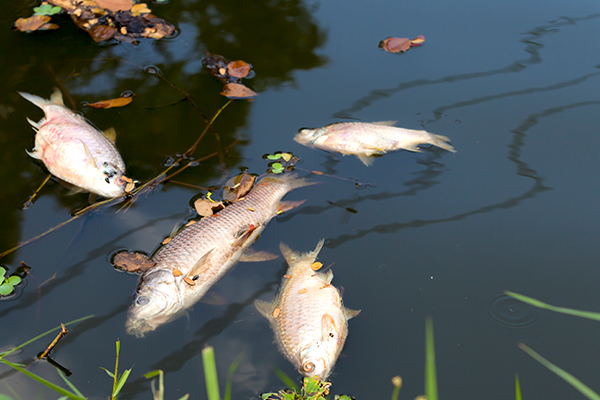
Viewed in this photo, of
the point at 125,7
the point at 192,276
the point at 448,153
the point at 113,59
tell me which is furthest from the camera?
the point at 125,7

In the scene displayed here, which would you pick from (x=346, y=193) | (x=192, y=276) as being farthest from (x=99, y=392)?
(x=346, y=193)

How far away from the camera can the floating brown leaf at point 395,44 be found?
458cm

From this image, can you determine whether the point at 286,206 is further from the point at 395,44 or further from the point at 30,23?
the point at 30,23

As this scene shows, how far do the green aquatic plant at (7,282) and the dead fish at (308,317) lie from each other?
5.28 ft

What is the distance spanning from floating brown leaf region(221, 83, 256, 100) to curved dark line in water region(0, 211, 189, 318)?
141 centimetres

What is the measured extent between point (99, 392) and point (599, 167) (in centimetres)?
413

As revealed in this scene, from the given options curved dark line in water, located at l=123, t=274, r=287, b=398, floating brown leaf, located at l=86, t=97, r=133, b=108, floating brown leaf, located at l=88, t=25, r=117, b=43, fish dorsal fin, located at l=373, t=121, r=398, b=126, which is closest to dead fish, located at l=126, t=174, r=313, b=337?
curved dark line in water, located at l=123, t=274, r=287, b=398

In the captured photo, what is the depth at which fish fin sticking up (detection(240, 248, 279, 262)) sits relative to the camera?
9.89 feet

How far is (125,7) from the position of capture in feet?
16.0

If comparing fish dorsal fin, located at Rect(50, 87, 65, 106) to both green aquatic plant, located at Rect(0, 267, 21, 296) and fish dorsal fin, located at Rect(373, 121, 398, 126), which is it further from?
fish dorsal fin, located at Rect(373, 121, 398, 126)

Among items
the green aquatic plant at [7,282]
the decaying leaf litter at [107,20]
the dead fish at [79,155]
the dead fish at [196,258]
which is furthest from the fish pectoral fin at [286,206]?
the decaying leaf litter at [107,20]

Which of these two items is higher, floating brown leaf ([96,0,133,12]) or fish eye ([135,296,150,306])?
floating brown leaf ([96,0,133,12])

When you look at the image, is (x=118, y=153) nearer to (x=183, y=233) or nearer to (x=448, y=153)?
(x=183, y=233)

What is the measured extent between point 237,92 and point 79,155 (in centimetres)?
155
